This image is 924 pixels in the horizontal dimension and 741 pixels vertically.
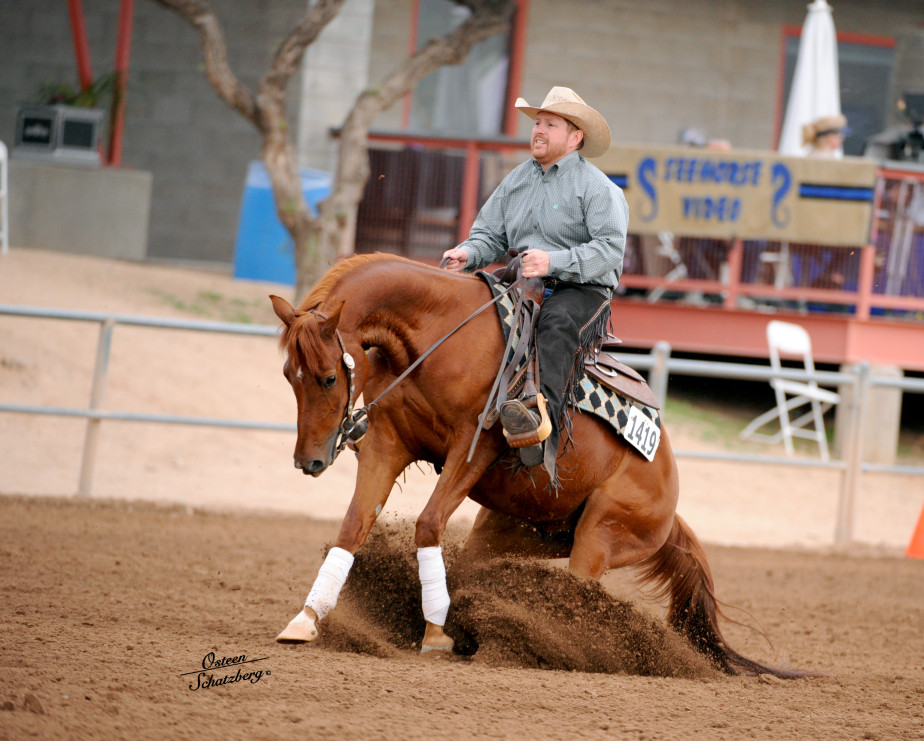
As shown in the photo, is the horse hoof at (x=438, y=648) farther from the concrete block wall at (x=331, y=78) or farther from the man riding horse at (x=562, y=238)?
the concrete block wall at (x=331, y=78)

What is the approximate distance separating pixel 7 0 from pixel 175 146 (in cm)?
352

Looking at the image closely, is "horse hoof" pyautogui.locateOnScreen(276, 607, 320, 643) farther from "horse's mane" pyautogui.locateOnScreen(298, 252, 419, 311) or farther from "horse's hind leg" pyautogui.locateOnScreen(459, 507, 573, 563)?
"horse's mane" pyautogui.locateOnScreen(298, 252, 419, 311)

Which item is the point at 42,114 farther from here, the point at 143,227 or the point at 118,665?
the point at 118,665

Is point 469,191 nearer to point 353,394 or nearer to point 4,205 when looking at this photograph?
point 4,205

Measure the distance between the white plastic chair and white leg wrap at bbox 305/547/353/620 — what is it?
10.1 meters

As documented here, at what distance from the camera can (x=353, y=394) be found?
4.02 m

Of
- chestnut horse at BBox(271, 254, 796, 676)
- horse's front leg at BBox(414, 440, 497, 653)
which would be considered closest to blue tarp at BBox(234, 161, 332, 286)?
chestnut horse at BBox(271, 254, 796, 676)

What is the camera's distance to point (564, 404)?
4.43 metres

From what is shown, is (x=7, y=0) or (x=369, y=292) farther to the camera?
(x=7, y=0)

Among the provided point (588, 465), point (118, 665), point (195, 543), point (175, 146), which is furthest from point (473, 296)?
point (175, 146)

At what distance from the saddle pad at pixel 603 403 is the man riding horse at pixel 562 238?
92 mm

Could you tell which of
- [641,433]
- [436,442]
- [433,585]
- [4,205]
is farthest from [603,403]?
[4,205]

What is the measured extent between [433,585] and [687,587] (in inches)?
57.6

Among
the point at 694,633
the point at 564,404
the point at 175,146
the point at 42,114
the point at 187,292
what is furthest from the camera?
the point at 175,146
